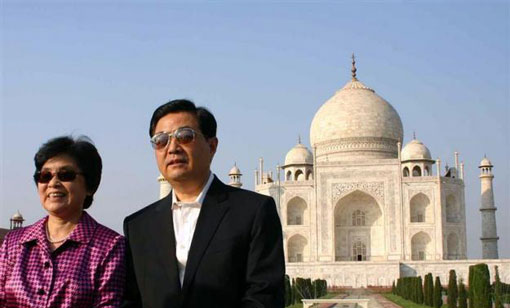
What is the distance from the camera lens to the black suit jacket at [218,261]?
7.79 ft

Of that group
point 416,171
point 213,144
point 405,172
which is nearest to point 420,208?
point 416,171

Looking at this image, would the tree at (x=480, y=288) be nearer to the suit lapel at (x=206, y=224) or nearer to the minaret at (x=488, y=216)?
the suit lapel at (x=206, y=224)

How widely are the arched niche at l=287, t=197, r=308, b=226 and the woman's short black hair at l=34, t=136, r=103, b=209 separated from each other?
73.3 ft

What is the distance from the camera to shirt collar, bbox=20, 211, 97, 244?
8.27ft

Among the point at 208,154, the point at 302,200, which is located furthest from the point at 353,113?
the point at 208,154

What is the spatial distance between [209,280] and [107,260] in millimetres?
374

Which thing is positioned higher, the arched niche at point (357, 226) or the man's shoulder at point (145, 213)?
the arched niche at point (357, 226)

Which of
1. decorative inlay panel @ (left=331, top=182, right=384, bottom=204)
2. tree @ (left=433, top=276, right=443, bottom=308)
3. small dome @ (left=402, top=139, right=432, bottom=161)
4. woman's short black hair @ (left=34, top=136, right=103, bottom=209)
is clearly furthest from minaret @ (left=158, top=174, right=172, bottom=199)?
woman's short black hair @ (left=34, top=136, right=103, bottom=209)

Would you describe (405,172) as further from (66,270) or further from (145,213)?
(66,270)

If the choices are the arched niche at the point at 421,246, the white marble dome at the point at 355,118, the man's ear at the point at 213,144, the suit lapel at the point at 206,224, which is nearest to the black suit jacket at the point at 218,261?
the suit lapel at the point at 206,224

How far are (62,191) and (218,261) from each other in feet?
2.06

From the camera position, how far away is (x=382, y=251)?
2433cm

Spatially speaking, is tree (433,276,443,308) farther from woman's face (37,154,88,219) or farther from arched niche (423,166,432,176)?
woman's face (37,154,88,219)

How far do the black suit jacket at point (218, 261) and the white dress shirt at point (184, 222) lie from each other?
3 centimetres
